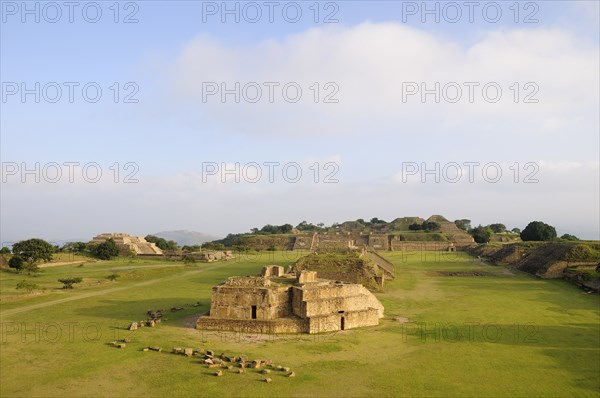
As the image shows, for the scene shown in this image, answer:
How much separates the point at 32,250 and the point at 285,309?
3572cm

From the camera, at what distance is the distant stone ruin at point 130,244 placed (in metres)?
68.9

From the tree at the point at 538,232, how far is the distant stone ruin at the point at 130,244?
64.6 metres

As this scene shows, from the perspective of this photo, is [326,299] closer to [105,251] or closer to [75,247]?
[105,251]

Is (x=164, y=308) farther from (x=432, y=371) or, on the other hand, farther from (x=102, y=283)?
(x=432, y=371)

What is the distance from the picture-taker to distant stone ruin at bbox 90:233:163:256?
226 ft

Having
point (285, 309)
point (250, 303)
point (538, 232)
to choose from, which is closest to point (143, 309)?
point (250, 303)

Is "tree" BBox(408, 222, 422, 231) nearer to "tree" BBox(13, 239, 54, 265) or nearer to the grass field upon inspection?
the grass field

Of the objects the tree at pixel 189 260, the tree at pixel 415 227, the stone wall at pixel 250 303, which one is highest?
the tree at pixel 415 227

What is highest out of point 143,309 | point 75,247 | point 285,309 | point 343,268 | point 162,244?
point 75,247

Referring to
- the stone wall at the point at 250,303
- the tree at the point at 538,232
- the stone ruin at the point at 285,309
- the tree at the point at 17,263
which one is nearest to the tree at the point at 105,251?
the tree at the point at 17,263

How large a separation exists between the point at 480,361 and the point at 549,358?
3.05 metres

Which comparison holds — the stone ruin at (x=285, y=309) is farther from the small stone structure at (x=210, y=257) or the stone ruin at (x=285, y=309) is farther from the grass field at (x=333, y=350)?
the small stone structure at (x=210, y=257)

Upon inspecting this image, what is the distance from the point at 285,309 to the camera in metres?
22.4

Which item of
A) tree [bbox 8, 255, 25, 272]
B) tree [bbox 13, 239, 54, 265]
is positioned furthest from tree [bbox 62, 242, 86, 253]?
tree [bbox 8, 255, 25, 272]
